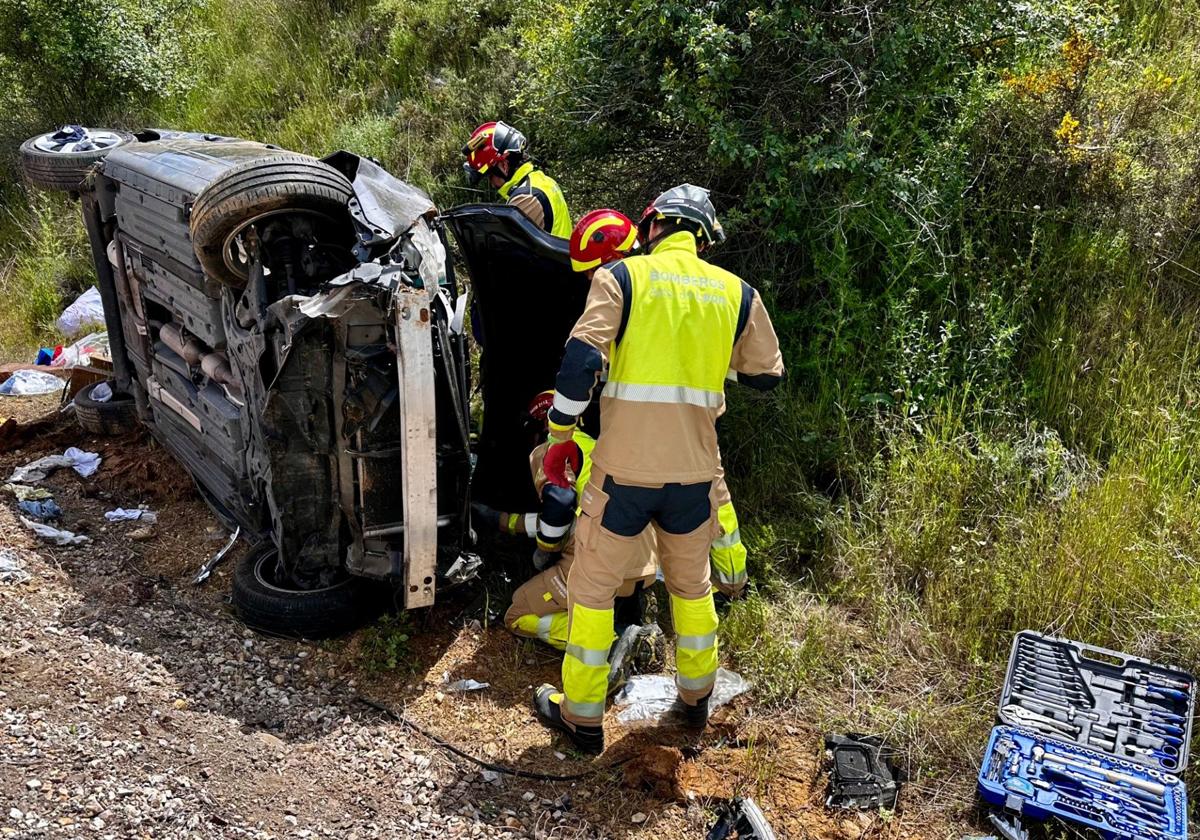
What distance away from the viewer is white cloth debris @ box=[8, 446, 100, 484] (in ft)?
18.5

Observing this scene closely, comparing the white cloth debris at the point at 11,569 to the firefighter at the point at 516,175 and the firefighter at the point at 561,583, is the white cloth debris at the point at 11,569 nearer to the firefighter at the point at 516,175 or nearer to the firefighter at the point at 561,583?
the firefighter at the point at 561,583

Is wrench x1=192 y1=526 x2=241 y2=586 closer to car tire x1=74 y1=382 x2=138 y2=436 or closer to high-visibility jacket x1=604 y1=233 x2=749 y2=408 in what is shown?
car tire x1=74 y1=382 x2=138 y2=436

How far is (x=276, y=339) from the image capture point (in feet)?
12.9

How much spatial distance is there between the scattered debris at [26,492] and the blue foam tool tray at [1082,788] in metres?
4.97

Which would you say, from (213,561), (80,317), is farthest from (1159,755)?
(80,317)

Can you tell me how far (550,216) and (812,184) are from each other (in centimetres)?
150

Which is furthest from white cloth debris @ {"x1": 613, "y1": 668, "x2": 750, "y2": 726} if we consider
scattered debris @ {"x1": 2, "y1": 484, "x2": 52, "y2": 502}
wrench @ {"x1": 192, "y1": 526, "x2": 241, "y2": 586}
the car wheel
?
the car wheel

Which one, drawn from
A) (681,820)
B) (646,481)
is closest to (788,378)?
(646,481)

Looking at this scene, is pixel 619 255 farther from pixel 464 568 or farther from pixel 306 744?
pixel 306 744

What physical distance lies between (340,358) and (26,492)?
270 cm

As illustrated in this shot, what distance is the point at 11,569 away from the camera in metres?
4.54

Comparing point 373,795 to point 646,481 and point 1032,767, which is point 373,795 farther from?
point 1032,767

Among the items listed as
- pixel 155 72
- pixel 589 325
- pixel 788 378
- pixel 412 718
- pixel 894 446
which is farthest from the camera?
pixel 155 72

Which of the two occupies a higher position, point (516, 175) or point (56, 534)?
point (516, 175)
